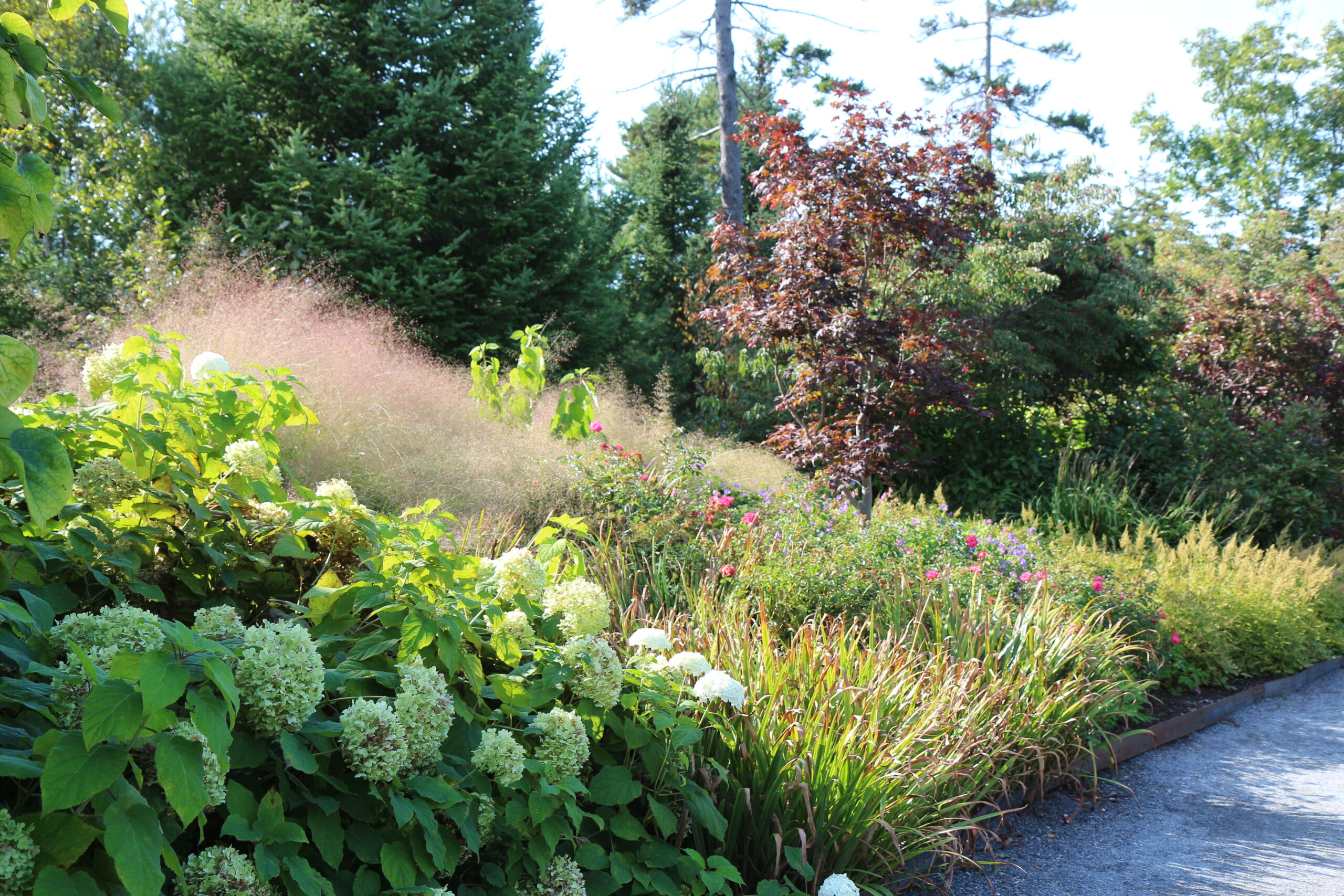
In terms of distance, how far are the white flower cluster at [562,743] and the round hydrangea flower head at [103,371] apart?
140 centimetres

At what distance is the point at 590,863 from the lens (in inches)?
71.0

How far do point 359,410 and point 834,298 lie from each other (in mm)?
3805

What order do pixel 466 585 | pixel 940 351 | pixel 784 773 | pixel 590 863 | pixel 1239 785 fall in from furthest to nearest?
pixel 940 351 → pixel 1239 785 → pixel 784 773 → pixel 466 585 → pixel 590 863

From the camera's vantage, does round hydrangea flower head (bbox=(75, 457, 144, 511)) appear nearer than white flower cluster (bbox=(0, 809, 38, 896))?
No

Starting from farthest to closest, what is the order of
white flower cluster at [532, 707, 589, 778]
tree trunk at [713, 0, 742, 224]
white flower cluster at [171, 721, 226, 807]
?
tree trunk at [713, 0, 742, 224], white flower cluster at [532, 707, 589, 778], white flower cluster at [171, 721, 226, 807]

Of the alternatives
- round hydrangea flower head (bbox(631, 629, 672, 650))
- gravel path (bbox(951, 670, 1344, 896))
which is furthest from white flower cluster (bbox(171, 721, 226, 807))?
gravel path (bbox(951, 670, 1344, 896))

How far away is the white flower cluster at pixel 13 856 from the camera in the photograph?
3.43 feet

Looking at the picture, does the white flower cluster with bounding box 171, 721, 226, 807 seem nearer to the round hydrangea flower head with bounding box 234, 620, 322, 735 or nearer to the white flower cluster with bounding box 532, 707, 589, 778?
the round hydrangea flower head with bounding box 234, 620, 322, 735

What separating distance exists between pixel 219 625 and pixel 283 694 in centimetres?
21

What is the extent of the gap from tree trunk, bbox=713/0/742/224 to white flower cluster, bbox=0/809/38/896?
1209 centimetres

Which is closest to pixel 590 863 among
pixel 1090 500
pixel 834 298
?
pixel 834 298

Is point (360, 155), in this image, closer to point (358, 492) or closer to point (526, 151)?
point (526, 151)

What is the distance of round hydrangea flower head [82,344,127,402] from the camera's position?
6.88 feet

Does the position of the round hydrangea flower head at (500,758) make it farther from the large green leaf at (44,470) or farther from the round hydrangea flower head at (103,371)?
the round hydrangea flower head at (103,371)
